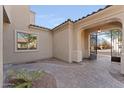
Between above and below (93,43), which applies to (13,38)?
above

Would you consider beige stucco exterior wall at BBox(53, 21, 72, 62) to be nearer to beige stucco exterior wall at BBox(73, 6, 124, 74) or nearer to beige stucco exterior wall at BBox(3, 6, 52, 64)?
beige stucco exterior wall at BBox(73, 6, 124, 74)

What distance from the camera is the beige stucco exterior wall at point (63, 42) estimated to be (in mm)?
9766

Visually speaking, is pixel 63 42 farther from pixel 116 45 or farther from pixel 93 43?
pixel 116 45

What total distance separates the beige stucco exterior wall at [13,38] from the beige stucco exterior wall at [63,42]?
125 centimetres

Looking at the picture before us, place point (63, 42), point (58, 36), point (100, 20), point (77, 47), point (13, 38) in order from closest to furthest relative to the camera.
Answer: point (100, 20) < point (13, 38) < point (77, 47) < point (63, 42) < point (58, 36)

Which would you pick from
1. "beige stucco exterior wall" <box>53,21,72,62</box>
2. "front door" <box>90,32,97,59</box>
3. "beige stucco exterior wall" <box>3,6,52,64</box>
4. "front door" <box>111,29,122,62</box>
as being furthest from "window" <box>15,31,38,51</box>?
"front door" <box>111,29,122,62</box>

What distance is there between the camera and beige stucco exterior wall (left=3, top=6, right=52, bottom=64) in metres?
8.83

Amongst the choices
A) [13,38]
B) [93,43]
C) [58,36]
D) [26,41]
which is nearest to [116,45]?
[93,43]

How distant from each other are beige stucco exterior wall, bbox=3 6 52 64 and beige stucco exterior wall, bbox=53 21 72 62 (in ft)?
4.10

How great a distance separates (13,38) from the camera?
29.8 ft

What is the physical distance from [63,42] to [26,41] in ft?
10.1

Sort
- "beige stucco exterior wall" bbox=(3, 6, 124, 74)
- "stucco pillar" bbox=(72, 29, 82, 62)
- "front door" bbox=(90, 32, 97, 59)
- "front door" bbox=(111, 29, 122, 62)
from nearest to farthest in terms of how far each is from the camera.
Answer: "beige stucco exterior wall" bbox=(3, 6, 124, 74) → "stucco pillar" bbox=(72, 29, 82, 62) → "front door" bbox=(111, 29, 122, 62) → "front door" bbox=(90, 32, 97, 59)

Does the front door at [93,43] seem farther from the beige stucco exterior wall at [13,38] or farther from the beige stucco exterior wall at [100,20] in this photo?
the beige stucco exterior wall at [13,38]
